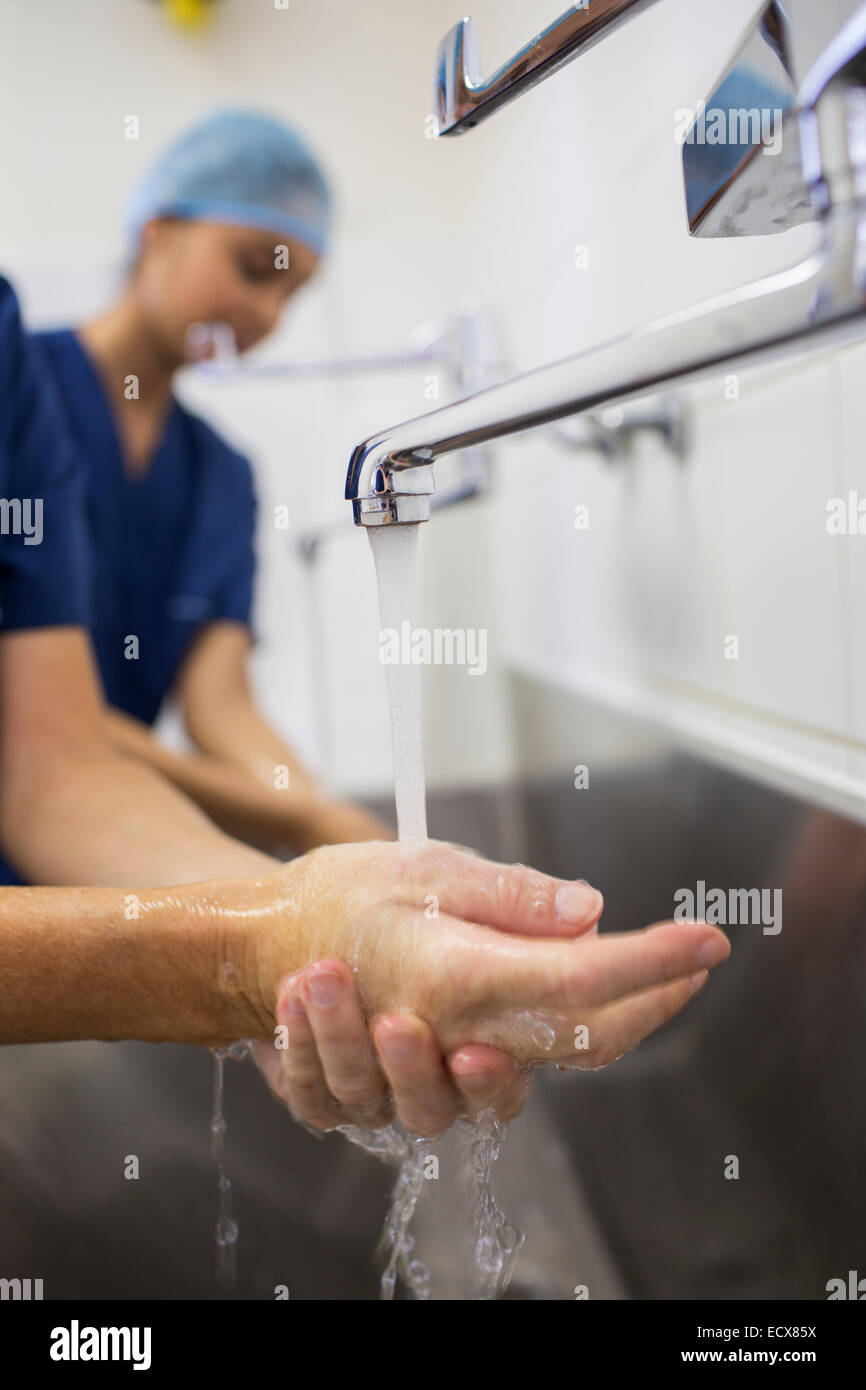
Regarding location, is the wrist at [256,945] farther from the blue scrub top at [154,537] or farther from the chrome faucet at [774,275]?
the blue scrub top at [154,537]

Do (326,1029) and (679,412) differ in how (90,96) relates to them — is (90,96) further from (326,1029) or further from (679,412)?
(326,1029)

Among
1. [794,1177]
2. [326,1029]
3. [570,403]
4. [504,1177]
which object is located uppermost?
[570,403]

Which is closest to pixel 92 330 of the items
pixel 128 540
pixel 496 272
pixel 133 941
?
pixel 128 540

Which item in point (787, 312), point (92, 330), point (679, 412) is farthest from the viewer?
point (92, 330)

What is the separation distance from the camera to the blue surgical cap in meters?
0.95

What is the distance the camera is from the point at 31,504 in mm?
658

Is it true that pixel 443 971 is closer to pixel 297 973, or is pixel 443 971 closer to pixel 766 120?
pixel 297 973

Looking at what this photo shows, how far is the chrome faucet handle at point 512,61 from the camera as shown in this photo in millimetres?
276

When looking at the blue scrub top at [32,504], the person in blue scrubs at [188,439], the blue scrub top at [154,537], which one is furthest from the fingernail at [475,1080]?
the blue scrub top at [154,537]

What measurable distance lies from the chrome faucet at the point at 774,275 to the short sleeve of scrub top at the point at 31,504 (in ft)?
1.34

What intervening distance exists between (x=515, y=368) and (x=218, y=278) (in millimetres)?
294

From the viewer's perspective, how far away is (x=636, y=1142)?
0.65m

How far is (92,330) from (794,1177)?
90 cm

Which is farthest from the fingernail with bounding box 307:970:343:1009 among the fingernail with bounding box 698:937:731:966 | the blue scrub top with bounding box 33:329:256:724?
the blue scrub top with bounding box 33:329:256:724
